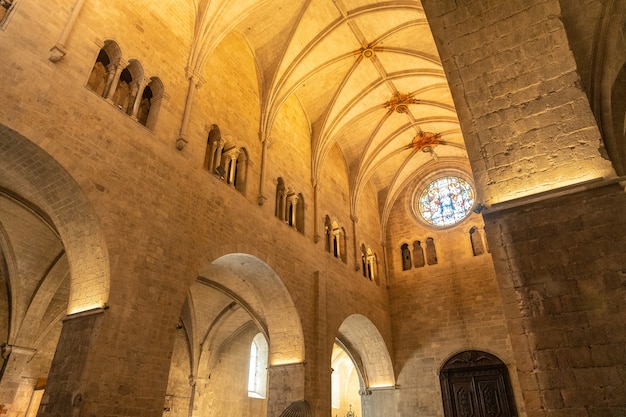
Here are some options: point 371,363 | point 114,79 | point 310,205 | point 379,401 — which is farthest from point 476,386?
point 114,79

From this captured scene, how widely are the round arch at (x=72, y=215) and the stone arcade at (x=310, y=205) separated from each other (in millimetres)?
38

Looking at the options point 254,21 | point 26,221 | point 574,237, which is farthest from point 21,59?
point 574,237

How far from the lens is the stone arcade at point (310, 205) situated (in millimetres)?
4602

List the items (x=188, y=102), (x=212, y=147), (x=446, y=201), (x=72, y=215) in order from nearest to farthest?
(x=72, y=215) → (x=188, y=102) → (x=212, y=147) → (x=446, y=201)

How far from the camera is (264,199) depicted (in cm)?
977

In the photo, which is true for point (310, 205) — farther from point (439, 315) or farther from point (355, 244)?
point (439, 315)

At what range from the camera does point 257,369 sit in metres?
15.9

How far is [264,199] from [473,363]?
882 centimetres

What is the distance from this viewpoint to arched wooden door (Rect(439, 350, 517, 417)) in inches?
494

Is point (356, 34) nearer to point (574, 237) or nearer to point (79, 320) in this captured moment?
point (574, 237)

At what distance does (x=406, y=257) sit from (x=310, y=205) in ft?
19.9

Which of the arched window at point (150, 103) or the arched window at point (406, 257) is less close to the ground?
the arched window at point (406, 257)

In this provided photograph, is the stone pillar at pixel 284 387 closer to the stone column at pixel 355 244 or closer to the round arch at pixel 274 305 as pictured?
the round arch at pixel 274 305

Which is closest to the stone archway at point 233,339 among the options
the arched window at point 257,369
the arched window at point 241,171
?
the arched window at point 257,369
